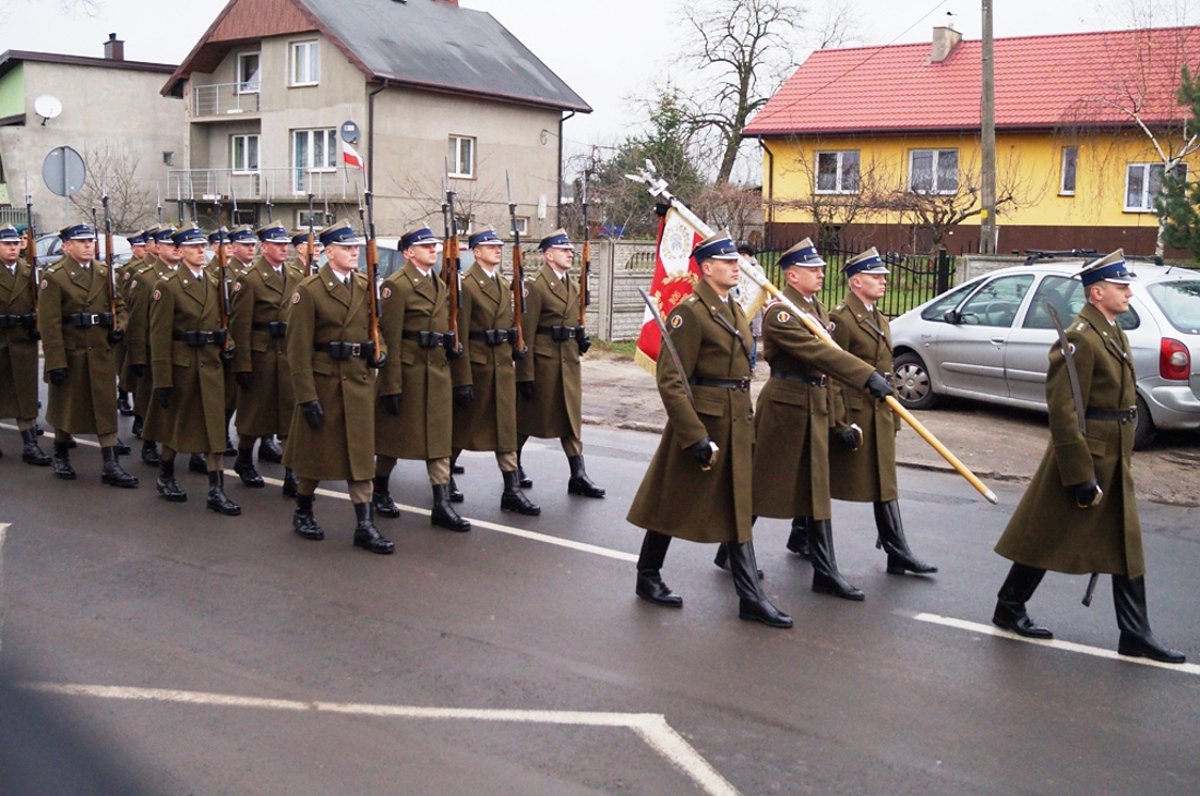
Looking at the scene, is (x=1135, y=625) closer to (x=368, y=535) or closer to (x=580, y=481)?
(x=368, y=535)

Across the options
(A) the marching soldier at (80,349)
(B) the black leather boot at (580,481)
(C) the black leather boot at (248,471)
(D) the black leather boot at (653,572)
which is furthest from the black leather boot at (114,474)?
(D) the black leather boot at (653,572)

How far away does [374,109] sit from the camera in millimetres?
37625

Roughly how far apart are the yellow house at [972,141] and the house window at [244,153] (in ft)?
57.6

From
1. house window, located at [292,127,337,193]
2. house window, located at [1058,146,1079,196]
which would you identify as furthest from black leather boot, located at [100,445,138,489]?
house window, located at [292,127,337,193]

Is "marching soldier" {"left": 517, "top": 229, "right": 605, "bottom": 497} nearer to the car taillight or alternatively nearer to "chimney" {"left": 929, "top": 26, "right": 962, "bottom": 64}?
the car taillight

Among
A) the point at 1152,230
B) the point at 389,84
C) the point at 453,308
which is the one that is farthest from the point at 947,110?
the point at 453,308

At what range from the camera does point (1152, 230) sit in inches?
1202

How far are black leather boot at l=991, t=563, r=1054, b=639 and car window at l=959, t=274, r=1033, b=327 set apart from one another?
21.1ft

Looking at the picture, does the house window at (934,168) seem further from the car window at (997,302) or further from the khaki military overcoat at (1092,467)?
the khaki military overcoat at (1092,467)

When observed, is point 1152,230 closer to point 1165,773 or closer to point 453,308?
point 453,308

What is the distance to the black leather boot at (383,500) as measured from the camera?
8945 mm

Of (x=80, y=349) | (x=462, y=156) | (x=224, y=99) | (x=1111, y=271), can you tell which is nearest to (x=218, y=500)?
(x=80, y=349)

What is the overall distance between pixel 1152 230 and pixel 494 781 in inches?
1177

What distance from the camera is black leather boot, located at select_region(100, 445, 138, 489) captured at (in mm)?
9750
